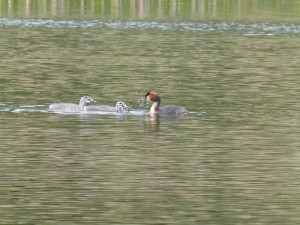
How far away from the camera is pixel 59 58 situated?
49000 millimetres

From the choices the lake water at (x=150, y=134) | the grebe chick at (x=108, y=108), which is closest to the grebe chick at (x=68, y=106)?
the grebe chick at (x=108, y=108)

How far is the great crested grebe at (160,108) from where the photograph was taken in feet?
106

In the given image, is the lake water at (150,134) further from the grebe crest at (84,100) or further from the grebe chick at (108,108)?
the grebe crest at (84,100)

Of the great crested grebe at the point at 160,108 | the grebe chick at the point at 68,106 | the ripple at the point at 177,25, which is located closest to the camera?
the great crested grebe at the point at 160,108

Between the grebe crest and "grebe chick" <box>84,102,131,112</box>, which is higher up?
the grebe crest

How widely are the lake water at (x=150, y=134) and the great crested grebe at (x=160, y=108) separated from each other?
24 cm

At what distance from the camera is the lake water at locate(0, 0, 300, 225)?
69.7 ft

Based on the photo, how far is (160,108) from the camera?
108 ft

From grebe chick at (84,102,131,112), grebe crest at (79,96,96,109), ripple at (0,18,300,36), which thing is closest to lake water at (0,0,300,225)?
grebe chick at (84,102,131,112)

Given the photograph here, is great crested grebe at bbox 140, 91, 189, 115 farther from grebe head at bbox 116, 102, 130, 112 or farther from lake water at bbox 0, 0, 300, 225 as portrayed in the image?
grebe head at bbox 116, 102, 130, 112

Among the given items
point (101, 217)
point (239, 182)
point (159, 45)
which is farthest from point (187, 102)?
point (159, 45)

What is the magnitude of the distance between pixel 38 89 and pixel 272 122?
29.2 feet

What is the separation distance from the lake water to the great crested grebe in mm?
236

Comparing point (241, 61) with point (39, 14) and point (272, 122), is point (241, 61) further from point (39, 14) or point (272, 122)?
point (39, 14)
